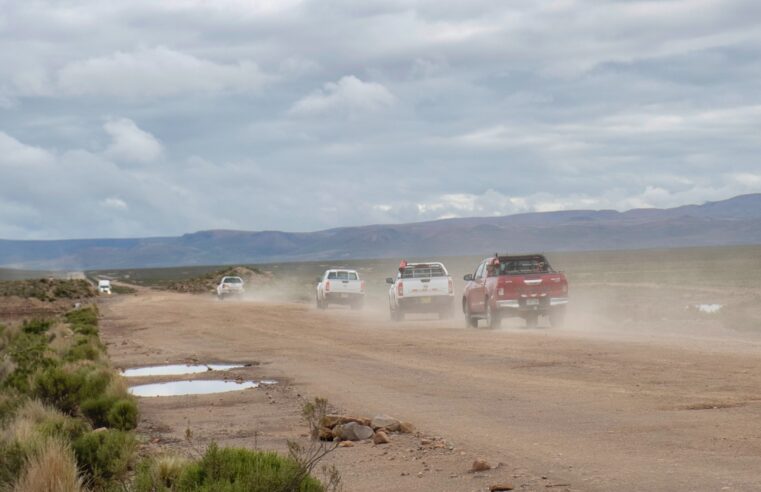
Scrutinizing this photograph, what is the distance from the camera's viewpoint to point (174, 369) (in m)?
22.0

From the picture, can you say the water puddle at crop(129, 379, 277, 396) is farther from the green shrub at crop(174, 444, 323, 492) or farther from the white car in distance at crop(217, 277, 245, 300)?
the white car in distance at crop(217, 277, 245, 300)

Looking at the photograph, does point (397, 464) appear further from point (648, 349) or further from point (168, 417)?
point (648, 349)

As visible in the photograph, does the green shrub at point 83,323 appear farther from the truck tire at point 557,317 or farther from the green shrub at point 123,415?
the green shrub at point 123,415

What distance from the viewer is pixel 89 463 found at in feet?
31.9

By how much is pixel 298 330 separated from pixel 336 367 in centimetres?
1221

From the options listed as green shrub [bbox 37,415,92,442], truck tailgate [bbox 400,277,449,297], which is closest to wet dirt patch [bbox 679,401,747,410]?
green shrub [bbox 37,415,92,442]

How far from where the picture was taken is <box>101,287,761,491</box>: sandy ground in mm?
9508

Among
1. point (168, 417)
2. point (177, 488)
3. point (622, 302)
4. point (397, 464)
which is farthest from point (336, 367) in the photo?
point (622, 302)

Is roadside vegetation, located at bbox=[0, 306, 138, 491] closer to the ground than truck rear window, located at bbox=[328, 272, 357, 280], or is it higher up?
closer to the ground

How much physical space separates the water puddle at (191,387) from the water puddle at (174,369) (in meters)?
1.74

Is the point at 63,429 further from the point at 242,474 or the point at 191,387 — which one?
the point at 191,387

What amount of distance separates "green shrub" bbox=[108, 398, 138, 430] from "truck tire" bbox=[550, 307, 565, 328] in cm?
1751

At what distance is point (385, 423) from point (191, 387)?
23.8 ft

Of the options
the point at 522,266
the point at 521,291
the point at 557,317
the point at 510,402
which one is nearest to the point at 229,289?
the point at 522,266
